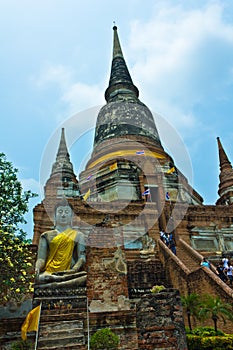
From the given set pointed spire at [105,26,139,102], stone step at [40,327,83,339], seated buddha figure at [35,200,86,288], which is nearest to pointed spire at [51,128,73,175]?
pointed spire at [105,26,139,102]

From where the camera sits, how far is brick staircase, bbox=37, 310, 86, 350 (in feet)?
14.7

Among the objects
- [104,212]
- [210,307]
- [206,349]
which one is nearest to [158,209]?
[104,212]

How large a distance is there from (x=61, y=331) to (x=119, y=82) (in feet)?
95.2

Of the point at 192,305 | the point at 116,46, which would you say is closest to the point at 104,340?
the point at 192,305

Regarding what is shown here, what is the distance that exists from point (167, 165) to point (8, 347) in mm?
18107

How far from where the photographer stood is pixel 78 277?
17.0 feet

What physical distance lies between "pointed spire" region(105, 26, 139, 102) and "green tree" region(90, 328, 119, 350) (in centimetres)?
2604

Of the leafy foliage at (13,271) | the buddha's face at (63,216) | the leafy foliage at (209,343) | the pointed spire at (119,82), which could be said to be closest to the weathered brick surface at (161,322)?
the buddha's face at (63,216)

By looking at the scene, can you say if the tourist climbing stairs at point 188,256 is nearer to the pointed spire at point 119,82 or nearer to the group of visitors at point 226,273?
the group of visitors at point 226,273

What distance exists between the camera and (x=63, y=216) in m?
6.05

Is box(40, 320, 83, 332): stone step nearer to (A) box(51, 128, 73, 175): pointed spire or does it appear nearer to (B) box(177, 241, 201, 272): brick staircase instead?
(B) box(177, 241, 201, 272): brick staircase

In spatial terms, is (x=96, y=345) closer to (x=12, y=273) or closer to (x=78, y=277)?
(x=78, y=277)

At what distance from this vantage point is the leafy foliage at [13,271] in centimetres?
934

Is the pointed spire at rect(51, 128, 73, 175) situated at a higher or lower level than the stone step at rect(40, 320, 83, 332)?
higher
